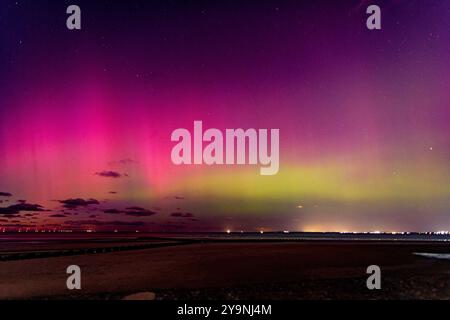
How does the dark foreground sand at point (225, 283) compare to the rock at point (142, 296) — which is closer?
the rock at point (142, 296)

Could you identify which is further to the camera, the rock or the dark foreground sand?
the dark foreground sand

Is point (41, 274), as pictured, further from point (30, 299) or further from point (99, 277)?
point (30, 299)

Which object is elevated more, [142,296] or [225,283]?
[142,296]

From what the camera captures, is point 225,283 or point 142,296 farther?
point 225,283

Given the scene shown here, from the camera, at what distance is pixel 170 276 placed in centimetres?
4175

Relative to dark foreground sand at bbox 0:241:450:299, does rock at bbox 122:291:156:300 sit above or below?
above

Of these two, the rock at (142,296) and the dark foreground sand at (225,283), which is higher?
the rock at (142,296)
